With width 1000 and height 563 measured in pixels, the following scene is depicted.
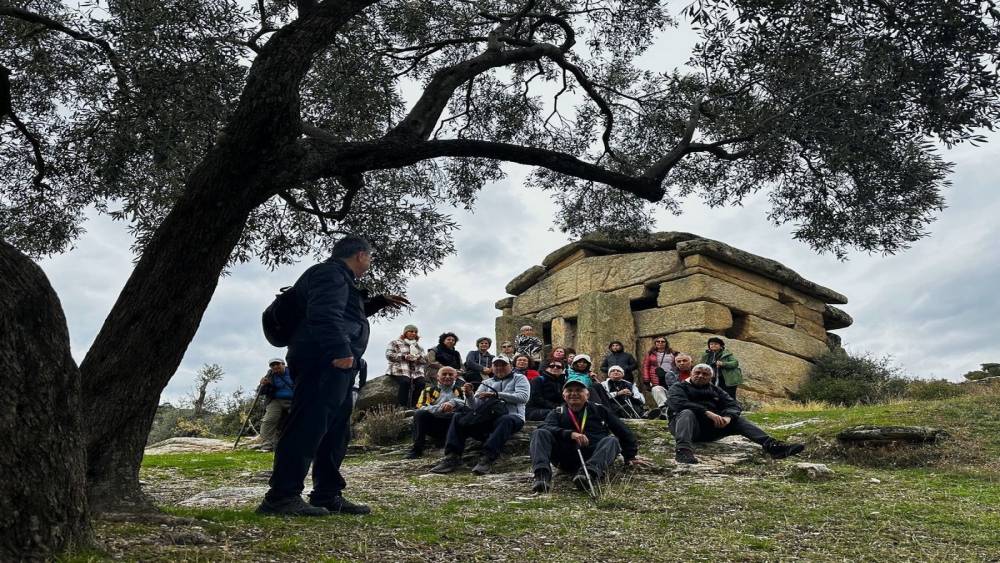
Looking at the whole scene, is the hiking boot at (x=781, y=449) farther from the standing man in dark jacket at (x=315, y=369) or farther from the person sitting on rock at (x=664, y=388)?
the standing man in dark jacket at (x=315, y=369)

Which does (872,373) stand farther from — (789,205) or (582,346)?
(789,205)

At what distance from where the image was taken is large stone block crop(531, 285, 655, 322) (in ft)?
72.7

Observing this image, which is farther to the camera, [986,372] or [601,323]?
[986,372]

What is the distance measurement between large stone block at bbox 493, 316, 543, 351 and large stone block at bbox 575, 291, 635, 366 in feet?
4.64

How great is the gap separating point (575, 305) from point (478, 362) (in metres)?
7.73

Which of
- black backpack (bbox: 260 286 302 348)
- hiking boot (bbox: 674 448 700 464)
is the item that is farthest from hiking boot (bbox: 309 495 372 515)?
hiking boot (bbox: 674 448 700 464)

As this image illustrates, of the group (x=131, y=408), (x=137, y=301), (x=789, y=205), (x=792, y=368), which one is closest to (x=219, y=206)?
(x=137, y=301)

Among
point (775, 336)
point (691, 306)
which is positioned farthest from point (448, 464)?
point (775, 336)

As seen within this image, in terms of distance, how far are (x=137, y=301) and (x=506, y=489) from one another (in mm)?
4661

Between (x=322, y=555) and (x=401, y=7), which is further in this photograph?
(x=401, y=7)

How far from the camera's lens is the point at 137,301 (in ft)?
19.8

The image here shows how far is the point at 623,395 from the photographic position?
48.7 feet

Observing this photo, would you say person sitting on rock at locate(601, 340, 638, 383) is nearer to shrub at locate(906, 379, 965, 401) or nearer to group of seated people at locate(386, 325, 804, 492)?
group of seated people at locate(386, 325, 804, 492)

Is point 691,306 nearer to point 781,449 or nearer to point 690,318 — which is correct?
point 690,318
